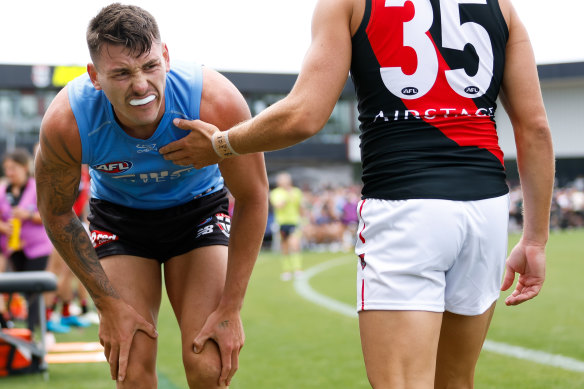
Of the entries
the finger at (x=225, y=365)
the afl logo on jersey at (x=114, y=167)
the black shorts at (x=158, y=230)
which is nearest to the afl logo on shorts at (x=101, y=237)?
the black shorts at (x=158, y=230)

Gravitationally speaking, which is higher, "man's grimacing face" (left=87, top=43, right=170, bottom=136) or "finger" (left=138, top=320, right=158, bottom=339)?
"man's grimacing face" (left=87, top=43, right=170, bottom=136)

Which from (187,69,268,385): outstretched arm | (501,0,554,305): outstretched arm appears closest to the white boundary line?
(501,0,554,305): outstretched arm

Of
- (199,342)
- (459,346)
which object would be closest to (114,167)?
(199,342)

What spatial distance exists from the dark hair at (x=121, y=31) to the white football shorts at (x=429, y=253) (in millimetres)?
1210

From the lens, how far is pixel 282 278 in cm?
1564

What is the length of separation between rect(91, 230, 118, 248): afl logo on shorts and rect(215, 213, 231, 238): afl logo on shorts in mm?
560

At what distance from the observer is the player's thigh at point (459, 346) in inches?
109

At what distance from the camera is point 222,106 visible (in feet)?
10.8

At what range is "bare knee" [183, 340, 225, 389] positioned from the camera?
3504 mm

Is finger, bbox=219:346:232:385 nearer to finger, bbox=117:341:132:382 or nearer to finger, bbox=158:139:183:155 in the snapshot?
finger, bbox=117:341:132:382

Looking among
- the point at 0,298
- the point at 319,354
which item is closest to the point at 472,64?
the point at 319,354

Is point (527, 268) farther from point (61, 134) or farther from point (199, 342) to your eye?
point (61, 134)

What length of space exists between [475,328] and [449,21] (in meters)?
1.19

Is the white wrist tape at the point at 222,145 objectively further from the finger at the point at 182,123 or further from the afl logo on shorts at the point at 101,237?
the afl logo on shorts at the point at 101,237
